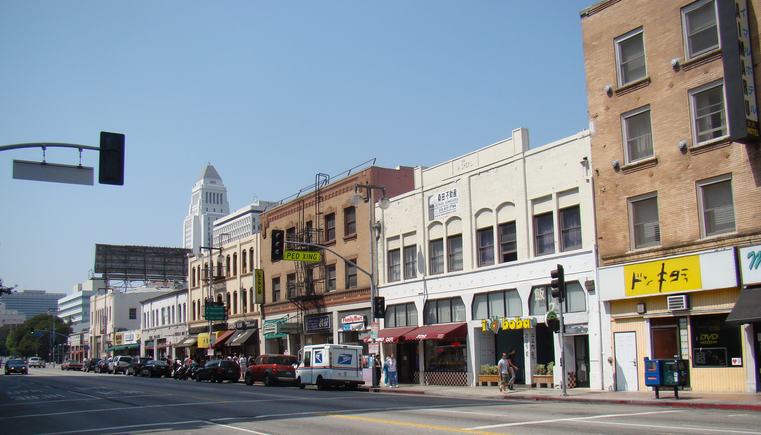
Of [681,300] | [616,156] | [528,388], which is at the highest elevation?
[616,156]

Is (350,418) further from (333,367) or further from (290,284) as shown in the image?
(290,284)

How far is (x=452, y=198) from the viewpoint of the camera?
3825cm

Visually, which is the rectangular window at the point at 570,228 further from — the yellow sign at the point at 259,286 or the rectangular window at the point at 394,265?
the yellow sign at the point at 259,286

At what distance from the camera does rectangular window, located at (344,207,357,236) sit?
4644cm

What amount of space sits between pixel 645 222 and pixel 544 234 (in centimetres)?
548

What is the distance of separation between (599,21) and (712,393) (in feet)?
48.1

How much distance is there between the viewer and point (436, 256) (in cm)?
3950

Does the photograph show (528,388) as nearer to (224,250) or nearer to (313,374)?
(313,374)

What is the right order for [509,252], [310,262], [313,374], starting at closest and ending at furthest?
[509,252], [313,374], [310,262]

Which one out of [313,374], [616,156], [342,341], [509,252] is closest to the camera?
[616,156]

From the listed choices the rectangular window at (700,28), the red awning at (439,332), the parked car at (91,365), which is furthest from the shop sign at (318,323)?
the parked car at (91,365)

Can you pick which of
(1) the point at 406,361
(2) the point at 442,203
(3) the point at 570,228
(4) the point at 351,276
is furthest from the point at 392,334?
(3) the point at 570,228

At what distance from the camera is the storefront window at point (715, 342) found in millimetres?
24578

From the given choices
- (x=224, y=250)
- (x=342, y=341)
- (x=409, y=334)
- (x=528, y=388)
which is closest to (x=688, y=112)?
(x=528, y=388)
